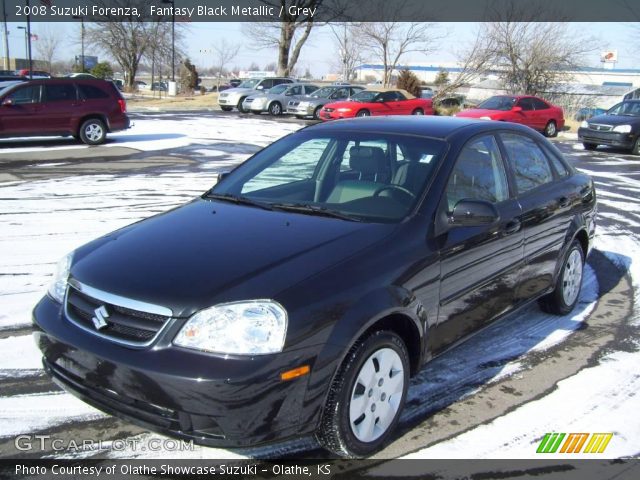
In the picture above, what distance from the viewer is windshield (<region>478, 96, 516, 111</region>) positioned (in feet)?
72.3

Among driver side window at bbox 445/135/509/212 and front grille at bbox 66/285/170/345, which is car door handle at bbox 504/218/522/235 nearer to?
driver side window at bbox 445/135/509/212

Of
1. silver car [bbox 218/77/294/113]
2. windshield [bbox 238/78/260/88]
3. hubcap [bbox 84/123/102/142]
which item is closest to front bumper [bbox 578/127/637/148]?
hubcap [bbox 84/123/102/142]

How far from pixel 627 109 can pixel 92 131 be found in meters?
16.6

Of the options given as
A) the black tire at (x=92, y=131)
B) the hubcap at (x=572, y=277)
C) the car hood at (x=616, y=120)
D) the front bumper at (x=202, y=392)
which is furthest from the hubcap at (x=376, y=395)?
the car hood at (x=616, y=120)

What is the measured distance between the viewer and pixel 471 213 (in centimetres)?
357

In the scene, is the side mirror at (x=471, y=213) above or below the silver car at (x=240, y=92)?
below

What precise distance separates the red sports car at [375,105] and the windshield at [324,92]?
9.52ft

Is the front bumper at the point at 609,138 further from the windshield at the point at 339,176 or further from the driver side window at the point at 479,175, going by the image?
the windshield at the point at 339,176

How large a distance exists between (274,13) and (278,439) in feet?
141

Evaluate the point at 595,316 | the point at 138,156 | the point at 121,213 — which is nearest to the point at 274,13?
the point at 138,156

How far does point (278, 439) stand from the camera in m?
2.73

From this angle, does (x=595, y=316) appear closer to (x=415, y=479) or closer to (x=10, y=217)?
(x=415, y=479)

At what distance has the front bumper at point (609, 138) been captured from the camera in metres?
18.6

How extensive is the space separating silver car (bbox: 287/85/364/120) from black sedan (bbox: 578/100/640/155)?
11.8 metres
